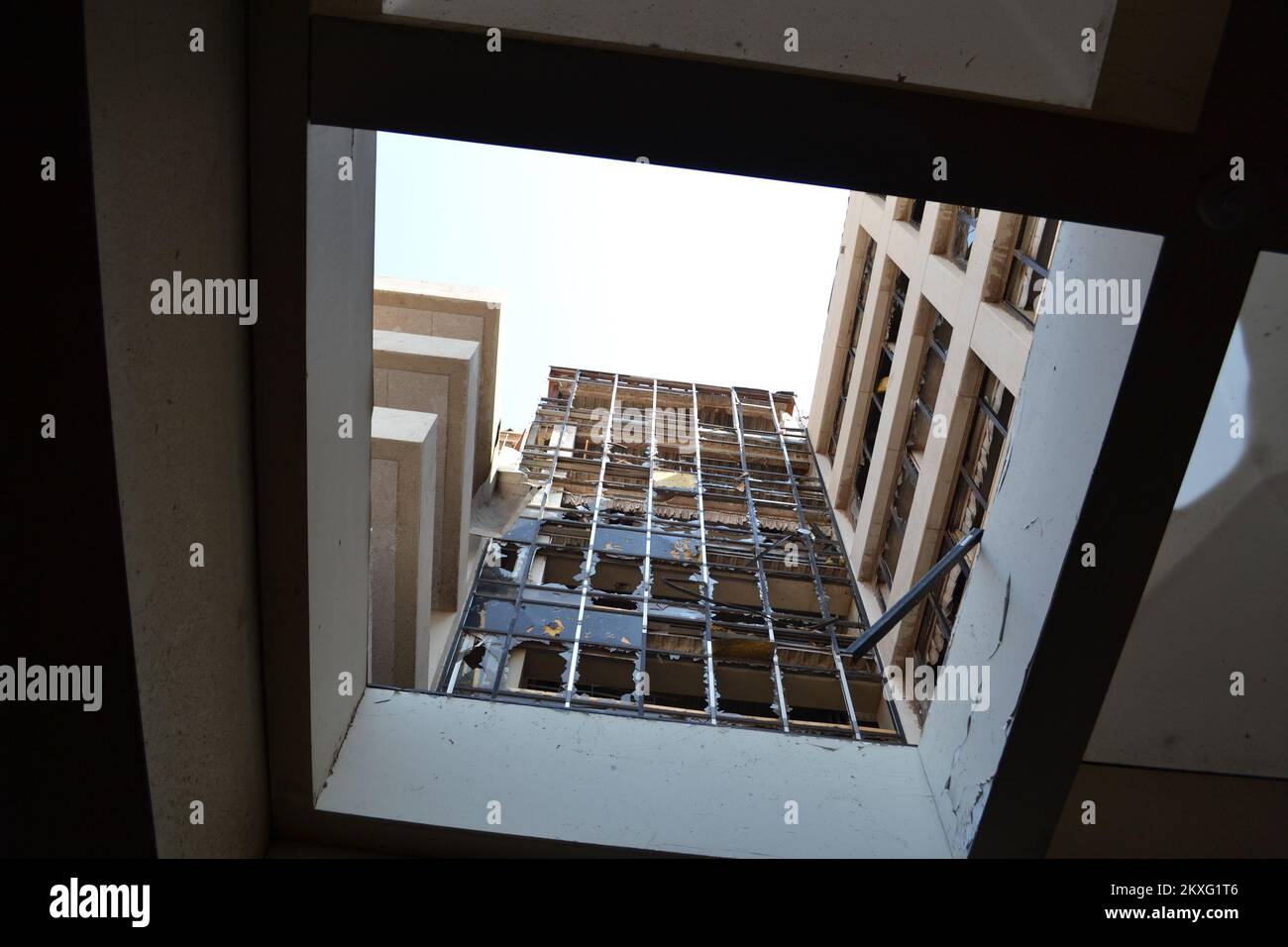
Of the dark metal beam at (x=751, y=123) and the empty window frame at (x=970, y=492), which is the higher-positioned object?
the dark metal beam at (x=751, y=123)

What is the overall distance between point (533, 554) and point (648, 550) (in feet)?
6.00

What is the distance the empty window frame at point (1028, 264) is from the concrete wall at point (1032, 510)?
7206 millimetres

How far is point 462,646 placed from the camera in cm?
1182

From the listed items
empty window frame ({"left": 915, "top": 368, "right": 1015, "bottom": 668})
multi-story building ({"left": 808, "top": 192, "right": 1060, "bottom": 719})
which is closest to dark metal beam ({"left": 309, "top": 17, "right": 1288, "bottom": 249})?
multi-story building ({"left": 808, "top": 192, "right": 1060, "bottom": 719})

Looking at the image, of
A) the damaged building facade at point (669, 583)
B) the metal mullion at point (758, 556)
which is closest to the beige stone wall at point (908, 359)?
the damaged building facade at point (669, 583)

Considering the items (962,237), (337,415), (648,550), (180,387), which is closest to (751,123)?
(180,387)

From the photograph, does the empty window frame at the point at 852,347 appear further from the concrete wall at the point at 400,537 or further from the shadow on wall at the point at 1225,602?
the shadow on wall at the point at 1225,602

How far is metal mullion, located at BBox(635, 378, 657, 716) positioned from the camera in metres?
11.9

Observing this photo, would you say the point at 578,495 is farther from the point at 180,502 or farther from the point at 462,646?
the point at 180,502

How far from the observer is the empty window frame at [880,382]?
1608 cm

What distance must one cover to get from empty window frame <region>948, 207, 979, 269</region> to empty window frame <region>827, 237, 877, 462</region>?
4.34 m

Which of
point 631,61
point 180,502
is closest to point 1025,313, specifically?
point 631,61

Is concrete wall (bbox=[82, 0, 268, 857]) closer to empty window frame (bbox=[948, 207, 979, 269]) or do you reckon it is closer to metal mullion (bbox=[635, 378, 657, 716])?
metal mullion (bbox=[635, 378, 657, 716])
